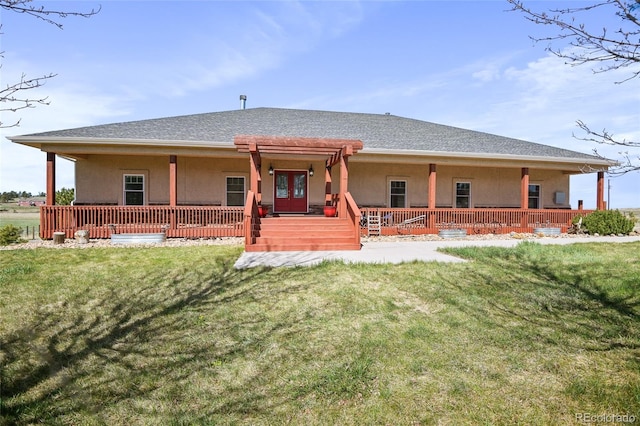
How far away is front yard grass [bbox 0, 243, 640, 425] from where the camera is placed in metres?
2.95

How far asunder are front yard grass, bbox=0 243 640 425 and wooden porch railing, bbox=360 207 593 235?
22.5 ft

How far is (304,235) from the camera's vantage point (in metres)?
10.7

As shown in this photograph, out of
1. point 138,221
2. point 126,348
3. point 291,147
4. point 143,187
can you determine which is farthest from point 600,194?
point 143,187

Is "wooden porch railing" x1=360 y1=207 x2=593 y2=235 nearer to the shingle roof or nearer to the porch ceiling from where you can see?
the shingle roof

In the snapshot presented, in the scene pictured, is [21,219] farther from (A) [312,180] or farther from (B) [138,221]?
(A) [312,180]

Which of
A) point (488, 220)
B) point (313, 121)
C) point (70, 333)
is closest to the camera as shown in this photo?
point (70, 333)

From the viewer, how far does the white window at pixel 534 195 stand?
17.6 meters

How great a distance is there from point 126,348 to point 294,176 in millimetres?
12164

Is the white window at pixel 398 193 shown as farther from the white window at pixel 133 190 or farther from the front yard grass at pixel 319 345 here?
the white window at pixel 133 190

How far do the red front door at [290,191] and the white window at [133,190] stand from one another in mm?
5473

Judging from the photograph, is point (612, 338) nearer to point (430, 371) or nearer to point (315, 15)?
point (430, 371)

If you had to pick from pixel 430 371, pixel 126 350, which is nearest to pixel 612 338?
pixel 430 371

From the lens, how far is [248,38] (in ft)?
34.9

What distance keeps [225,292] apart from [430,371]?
3.49m
